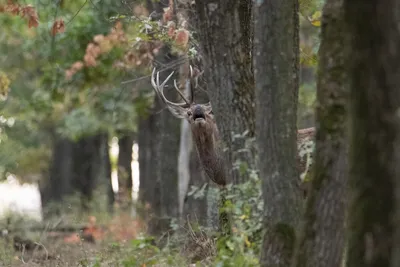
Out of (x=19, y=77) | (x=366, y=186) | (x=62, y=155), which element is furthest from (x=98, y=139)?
(x=366, y=186)

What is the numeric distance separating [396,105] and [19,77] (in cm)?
2521

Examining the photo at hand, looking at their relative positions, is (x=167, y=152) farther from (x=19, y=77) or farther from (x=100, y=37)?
(x=19, y=77)

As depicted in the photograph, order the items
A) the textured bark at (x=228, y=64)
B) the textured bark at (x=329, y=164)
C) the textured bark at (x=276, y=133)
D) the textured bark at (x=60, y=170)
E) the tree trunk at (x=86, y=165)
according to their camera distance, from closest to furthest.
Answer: the textured bark at (x=329, y=164)
the textured bark at (x=276, y=133)
the textured bark at (x=228, y=64)
the tree trunk at (x=86, y=165)
the textured bark at (x=60, y=170)

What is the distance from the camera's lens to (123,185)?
30.5 metres

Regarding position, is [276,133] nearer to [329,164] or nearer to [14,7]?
[329,164]

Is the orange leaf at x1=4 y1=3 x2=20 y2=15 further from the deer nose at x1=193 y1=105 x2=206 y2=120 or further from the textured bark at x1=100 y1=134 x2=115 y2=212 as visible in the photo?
the textured bark at x1=100 y1=134 x2=115 y2=212

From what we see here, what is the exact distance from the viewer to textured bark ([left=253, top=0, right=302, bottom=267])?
7.73m

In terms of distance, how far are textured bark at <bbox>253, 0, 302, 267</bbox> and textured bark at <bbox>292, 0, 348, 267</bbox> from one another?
0.49 m

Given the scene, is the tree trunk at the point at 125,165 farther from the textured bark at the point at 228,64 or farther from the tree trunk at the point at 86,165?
the textured bark at the point at 228,64

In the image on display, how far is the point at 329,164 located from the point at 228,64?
2.82m

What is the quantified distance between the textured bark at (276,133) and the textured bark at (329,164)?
0.49 metres

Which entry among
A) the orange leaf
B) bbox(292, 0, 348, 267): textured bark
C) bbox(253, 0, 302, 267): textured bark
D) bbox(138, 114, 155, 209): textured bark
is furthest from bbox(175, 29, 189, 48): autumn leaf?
bbox(138, 114, 155, 209): textured bark

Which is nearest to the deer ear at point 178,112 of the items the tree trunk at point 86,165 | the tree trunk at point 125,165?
the tree trunk at point 125,165

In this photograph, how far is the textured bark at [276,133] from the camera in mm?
7730
